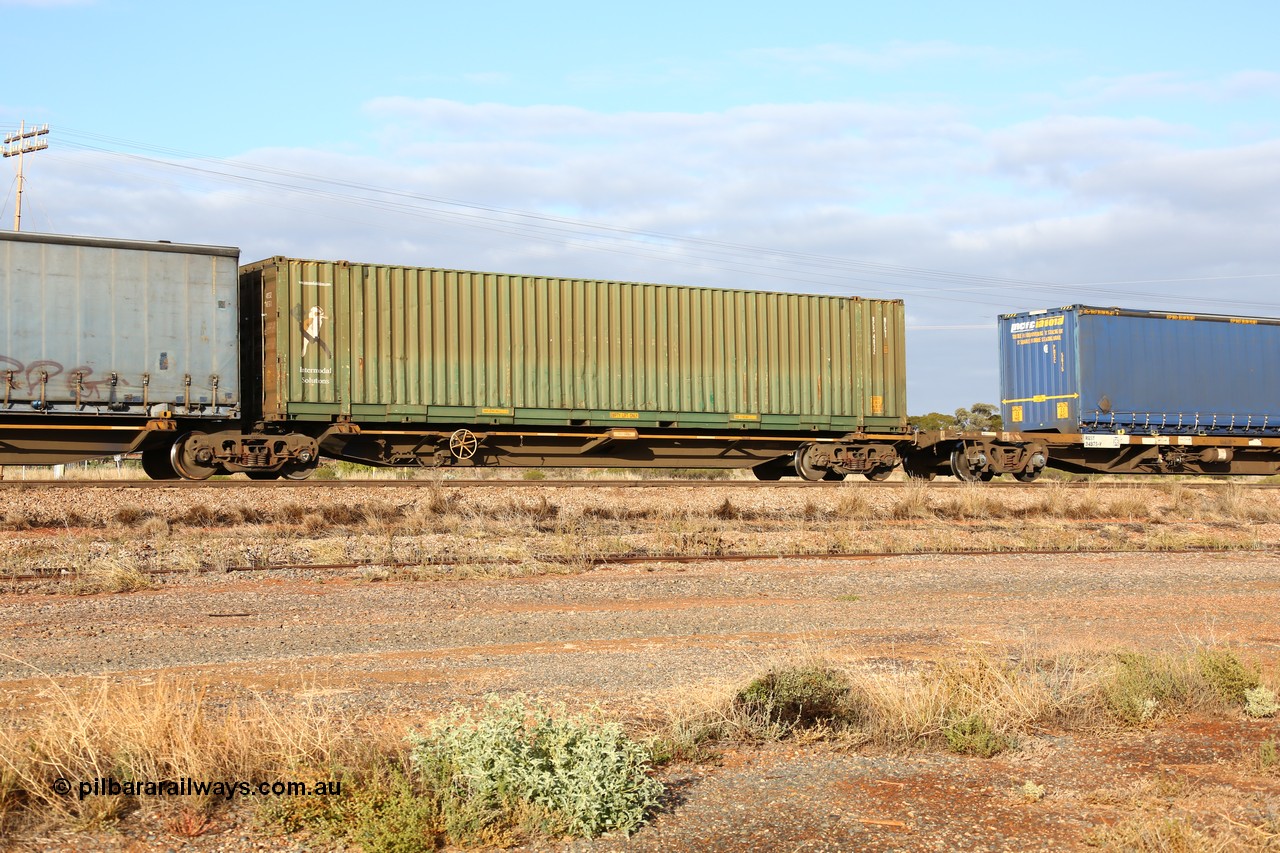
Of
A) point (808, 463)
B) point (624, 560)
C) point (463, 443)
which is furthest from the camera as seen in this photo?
point (808, 463)

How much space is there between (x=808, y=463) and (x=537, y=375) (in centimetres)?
583

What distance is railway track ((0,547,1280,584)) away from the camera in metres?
11.7

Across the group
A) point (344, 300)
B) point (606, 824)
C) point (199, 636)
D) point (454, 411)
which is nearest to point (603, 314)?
point (454, 411)

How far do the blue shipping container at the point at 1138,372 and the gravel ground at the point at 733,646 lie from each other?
874cm

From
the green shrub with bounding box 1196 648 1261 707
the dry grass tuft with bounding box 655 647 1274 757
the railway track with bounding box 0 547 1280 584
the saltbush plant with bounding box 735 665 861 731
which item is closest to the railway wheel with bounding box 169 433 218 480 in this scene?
the railway track with bounding box 0 547 1280 584

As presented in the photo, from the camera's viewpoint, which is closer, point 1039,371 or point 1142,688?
point 1142,688

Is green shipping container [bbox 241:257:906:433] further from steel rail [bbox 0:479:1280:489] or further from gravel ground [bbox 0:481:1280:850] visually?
gravel ground [bbox 0:481:1280:850]

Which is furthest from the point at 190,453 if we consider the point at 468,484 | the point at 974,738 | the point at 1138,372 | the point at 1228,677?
the point at 1138,372

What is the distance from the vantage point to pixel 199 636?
27.7ft

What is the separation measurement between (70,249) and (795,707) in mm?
14036

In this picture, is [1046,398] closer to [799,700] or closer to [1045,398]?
[1045,398]

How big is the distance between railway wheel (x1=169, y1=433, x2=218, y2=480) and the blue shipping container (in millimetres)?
17060

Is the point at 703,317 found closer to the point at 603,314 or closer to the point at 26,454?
the point at 603,314

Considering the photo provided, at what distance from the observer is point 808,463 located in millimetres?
21297
